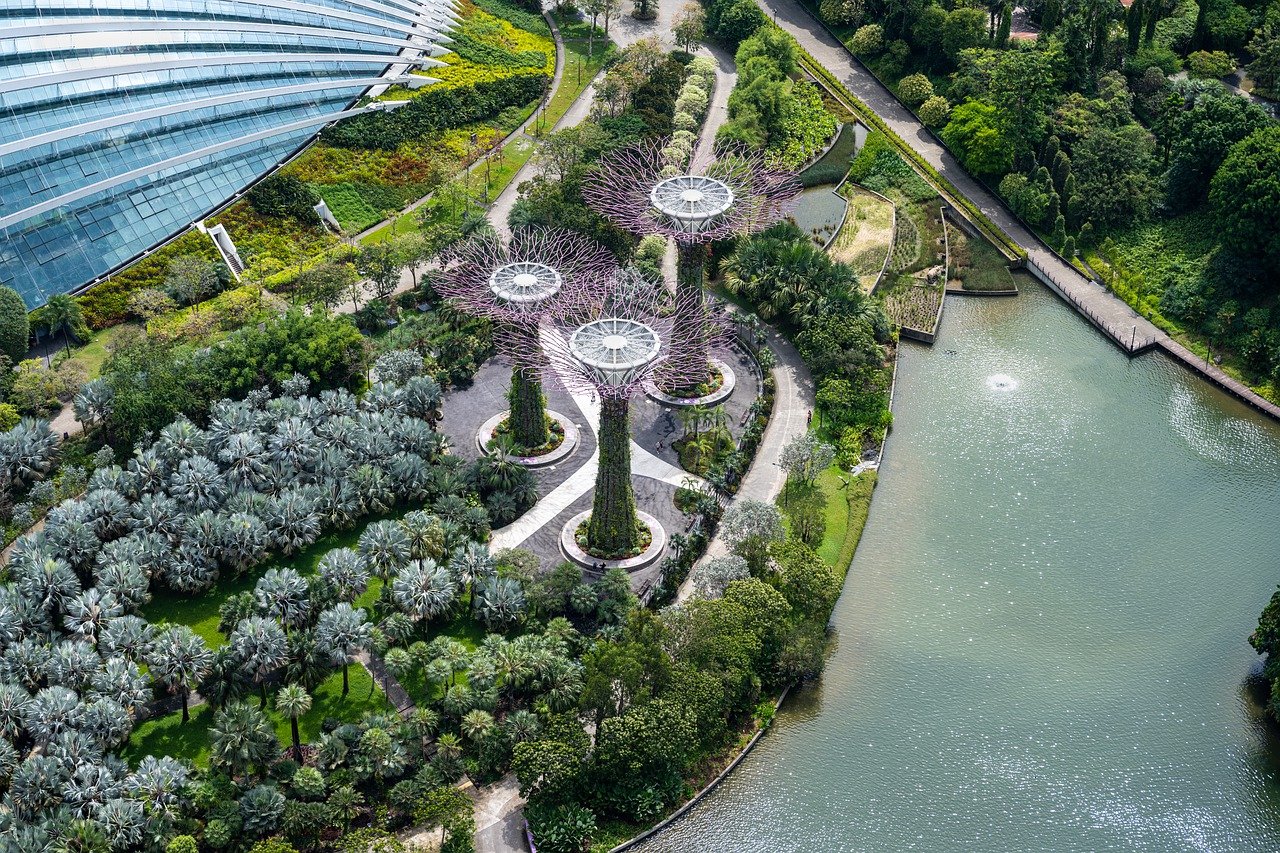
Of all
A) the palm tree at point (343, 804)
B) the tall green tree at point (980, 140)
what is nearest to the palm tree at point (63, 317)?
the palm tree at point (343, 804)

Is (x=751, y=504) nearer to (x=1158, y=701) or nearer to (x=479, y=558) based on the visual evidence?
(x=479, y=558)

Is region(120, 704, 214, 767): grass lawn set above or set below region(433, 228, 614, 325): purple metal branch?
below

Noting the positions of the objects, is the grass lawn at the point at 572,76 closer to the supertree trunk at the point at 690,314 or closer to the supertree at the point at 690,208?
the supertree at the point at 690,208

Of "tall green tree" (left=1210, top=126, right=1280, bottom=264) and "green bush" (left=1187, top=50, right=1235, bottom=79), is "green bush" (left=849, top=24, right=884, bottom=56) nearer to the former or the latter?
"green bush" (left=1187, top=50, right=1235, bottom=79)

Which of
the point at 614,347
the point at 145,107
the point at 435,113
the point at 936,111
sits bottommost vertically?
the point at 435,113

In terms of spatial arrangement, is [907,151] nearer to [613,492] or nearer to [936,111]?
[936,111]

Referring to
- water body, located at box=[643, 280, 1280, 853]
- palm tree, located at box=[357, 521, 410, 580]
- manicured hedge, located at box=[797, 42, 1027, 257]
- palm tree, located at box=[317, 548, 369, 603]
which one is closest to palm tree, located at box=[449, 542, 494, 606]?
palm tree, located at box=[357, 521, 410, 580]

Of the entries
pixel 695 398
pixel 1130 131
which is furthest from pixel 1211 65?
pixel 695 398
